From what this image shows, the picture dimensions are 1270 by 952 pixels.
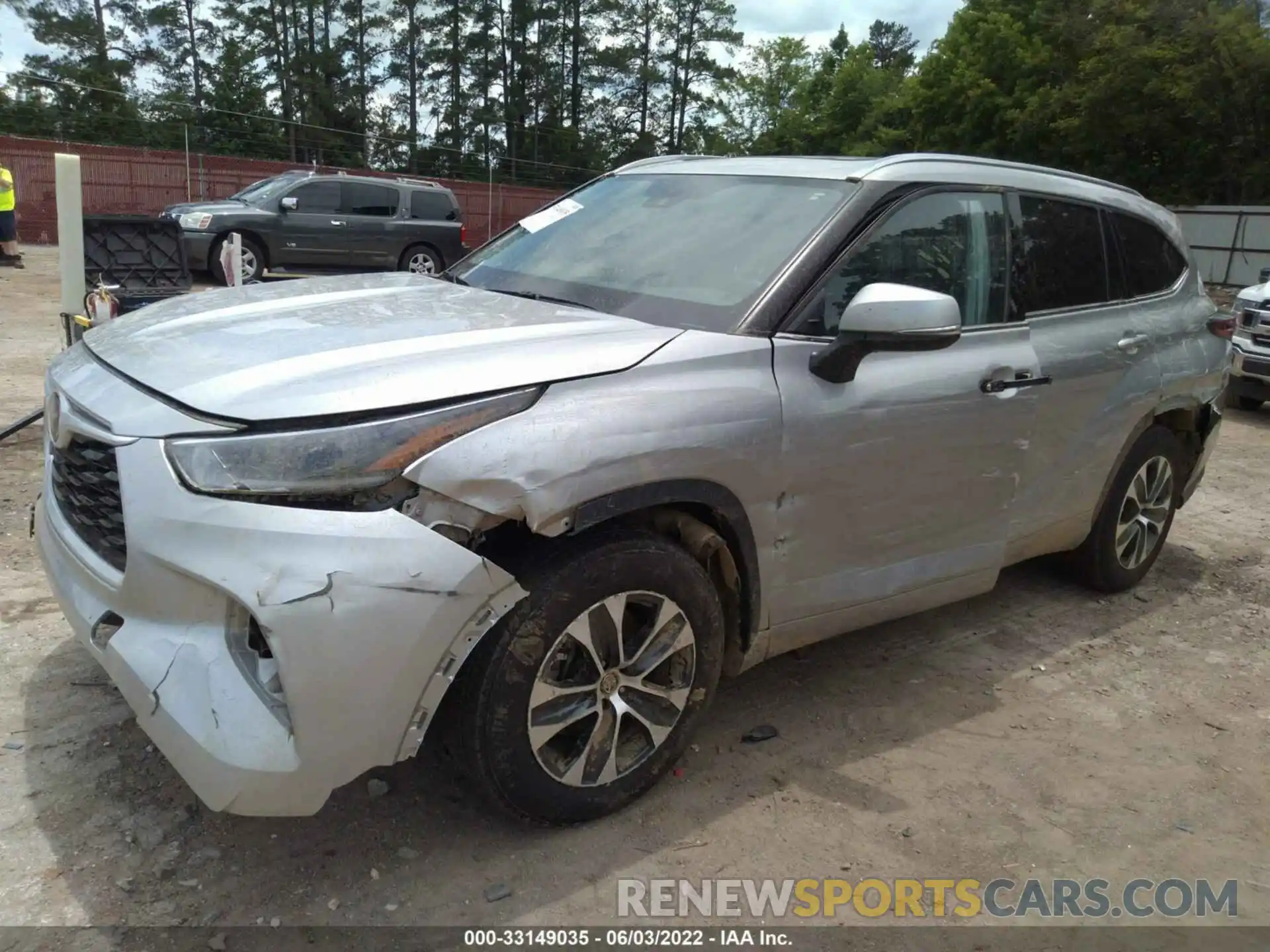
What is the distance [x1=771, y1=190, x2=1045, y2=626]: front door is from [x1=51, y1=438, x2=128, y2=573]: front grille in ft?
5.56

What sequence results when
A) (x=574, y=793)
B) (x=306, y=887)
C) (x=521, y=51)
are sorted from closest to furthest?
(x=306, y=887) → (x=574, y=793) → (x=521, y=51)

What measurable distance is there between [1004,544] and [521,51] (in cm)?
5109

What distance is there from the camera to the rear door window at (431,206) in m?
16.5

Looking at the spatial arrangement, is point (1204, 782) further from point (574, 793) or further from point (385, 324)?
point (385, 324)

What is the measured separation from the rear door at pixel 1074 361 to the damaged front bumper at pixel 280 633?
92.4 inches

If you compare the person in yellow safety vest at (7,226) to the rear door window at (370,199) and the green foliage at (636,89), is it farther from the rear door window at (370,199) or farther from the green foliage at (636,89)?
the green foliage at (636,89)

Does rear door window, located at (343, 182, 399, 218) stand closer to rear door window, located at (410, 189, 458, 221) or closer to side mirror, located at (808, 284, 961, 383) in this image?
rear door window, located at (410, 189, 458, 221)

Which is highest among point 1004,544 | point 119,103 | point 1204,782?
point 119,103

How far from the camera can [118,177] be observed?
72.9 ft

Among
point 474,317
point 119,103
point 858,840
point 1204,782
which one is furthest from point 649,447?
point 119,103

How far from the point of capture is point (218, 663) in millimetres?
2111

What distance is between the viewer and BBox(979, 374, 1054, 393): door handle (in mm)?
3342

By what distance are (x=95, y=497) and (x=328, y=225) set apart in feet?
45.6

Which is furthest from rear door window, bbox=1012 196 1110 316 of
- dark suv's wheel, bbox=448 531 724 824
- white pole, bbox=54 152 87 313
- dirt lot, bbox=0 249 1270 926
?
white pole, bbox=54 152 87 313
